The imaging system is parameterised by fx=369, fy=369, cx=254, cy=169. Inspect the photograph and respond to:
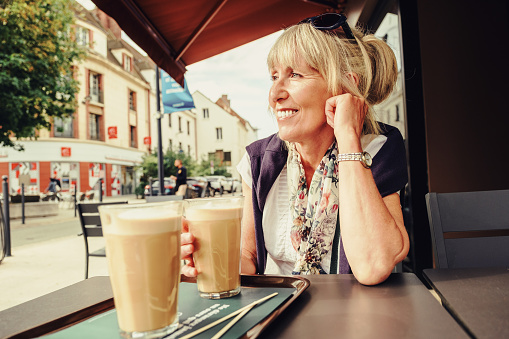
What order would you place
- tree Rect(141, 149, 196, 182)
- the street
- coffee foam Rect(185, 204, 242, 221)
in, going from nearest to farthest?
coffee foam Rect(185, 204, 242, 221) < the street < tree Rect(141, 149, 196, 182)

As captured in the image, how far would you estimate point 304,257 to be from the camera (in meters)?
1.37

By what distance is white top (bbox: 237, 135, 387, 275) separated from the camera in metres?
1.50

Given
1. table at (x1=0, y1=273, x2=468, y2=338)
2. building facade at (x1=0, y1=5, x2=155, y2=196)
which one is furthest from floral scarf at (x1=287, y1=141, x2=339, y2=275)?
building facade at (x1=0, y1=5, x2=155, y2=196)

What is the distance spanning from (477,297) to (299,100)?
0.89 metres

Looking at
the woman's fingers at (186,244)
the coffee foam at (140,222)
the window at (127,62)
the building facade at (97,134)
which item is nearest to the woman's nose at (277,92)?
the woman's fingers at (186,244)

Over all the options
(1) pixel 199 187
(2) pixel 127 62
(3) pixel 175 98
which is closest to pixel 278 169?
(3) pixel 175 98

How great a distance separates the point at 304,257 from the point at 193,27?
3174mm

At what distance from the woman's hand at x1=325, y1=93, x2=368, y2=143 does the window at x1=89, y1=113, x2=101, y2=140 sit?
2436 cm

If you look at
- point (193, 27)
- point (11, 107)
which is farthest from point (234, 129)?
point (193, 27)

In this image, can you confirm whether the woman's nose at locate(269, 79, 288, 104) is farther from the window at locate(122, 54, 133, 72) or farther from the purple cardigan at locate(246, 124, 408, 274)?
the window at locate(122, 54, 133, 72)

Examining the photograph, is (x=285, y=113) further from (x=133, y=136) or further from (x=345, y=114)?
(x=133, y=136)

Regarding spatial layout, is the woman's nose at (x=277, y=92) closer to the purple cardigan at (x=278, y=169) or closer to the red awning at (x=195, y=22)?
the purple cardigan at (x=278, y=169)

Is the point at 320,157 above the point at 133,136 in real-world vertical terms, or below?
below

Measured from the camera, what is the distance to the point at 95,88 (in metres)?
23.8
